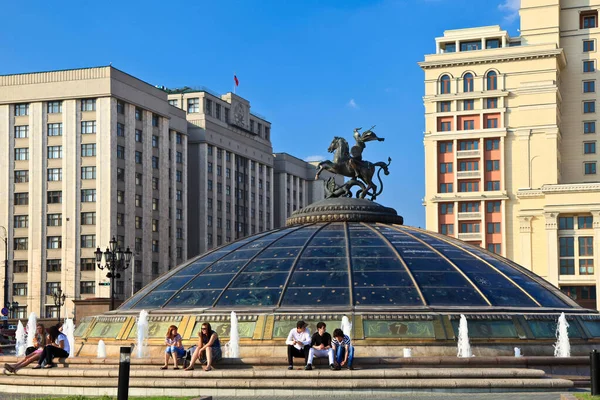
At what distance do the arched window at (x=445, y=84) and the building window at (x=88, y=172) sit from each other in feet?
88.0

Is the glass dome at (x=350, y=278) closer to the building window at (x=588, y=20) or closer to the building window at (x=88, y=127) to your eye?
the building window at (x=88, y=127)

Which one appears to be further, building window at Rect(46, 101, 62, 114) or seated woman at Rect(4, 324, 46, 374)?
building window at Rect(46, 101, 62, 114)

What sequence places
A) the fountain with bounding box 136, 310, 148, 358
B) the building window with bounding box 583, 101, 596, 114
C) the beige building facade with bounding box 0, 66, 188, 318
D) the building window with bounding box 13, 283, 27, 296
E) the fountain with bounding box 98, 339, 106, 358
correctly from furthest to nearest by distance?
the building window with bounding box 583, 101, 596, 114 < the building window with bounding box 13, 283, 27, 296 < the beige building facade with bounding box 0, 66, 188, 318 < the fountain with bounding box 98, 339, 106, 358 < the fountain with bounding box 136, 310, 148, 358

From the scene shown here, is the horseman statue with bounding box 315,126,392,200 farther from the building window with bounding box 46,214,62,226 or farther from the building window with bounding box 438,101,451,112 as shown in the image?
the building window with bounding box 438,101,451,112

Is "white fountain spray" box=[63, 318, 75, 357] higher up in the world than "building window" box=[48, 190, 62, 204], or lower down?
lower down

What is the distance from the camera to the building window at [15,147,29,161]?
69688 millimetres

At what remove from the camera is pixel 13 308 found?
6125 centimetres

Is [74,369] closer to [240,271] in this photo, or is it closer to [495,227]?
[240,271]

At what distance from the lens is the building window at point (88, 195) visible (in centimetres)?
6794

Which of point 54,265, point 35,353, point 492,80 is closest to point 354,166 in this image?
point 35,353

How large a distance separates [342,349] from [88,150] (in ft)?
183

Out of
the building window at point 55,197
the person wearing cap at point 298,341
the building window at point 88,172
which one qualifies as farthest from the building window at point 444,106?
the person wearing cap at point 298,341

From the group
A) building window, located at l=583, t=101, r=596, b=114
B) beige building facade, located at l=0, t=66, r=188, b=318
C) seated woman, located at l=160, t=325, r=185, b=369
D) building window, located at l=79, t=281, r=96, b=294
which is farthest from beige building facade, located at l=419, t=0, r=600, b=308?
seated woman, located at l=160, t=325, r=185, b=369

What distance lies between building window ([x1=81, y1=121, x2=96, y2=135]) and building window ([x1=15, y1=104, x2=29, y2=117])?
4.56 m
